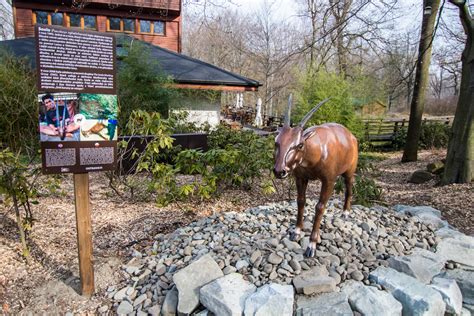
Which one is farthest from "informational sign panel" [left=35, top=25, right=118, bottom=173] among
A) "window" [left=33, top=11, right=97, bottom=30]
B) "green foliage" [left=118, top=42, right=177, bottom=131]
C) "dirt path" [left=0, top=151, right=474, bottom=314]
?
"window" [left=33, top=11, right=97, bottom=30]

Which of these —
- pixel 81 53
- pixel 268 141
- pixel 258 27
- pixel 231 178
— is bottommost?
pixel 231 178

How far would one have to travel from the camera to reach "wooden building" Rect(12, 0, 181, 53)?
1469cm

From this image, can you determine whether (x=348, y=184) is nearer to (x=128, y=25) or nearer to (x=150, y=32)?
(x=150, y=32)

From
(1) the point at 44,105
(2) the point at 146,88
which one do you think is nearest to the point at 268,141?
(1) the point at 44,105

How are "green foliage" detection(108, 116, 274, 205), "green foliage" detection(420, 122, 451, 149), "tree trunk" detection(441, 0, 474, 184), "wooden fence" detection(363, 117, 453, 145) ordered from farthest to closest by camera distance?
"wooden fence" detection(363, 117, 453, 145) → "green foliage" detection(420, 122, 451, 149) → "tree trunk" detection(441, 0, 474, 184) → "green foliage" detection(108, 116, 274, 205)

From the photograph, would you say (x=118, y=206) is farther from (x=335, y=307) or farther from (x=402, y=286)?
(x=402, y=286)

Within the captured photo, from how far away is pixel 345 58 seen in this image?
→ 55.5 ft

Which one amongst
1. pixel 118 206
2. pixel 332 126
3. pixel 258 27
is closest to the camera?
pixel 332 126

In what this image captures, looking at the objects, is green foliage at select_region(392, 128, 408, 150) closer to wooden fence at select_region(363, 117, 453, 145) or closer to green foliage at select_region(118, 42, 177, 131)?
wooden fence at select_region(363, 117, 453, 145)

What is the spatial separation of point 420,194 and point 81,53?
19.6 ft

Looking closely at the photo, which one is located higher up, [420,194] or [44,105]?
[44,105]

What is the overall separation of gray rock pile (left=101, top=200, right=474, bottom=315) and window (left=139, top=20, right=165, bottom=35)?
15203 millimetres

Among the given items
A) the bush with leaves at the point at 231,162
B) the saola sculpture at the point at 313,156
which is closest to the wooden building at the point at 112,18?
the bush with leaves at the point at 231,162

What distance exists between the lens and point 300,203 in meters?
3.15
